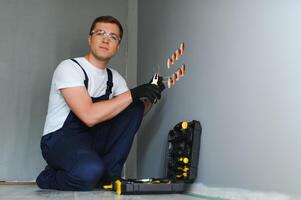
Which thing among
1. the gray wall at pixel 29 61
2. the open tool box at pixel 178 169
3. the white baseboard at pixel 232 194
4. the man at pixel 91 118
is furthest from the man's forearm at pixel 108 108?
the gray wall at pixel 29 61

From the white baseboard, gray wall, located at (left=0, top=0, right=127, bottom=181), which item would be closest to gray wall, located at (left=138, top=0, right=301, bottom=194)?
the white baseboard

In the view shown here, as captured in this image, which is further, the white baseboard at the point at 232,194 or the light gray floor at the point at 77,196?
the light gray floor at the point at 77,196

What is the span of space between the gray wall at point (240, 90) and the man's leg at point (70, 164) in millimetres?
446

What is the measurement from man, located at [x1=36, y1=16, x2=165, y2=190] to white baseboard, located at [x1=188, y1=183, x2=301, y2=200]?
1.39ft

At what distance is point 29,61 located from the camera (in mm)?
2668

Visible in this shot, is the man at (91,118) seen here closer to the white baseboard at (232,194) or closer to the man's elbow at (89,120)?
the man's elbow at (89,120)

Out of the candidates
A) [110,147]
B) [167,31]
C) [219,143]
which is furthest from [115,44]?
[219,143]

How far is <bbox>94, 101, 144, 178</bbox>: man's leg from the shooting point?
2.09 metres

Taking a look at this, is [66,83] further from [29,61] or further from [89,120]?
[29,61]

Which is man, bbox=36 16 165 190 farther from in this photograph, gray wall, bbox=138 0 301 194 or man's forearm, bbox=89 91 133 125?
gray wall, bbox=138 0 301 194

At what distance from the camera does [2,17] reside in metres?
2.64

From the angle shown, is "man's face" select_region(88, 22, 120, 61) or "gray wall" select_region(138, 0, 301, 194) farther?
"man's face" select_region(88, 22, 120, 61)

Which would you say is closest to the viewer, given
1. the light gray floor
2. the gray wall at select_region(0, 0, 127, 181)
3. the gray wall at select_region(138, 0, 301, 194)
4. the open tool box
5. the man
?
the gray wall at select_region(138, 0, 301, 194)

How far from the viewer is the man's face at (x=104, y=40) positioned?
6.77ft
